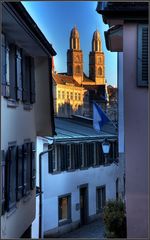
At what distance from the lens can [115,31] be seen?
898 centimetres

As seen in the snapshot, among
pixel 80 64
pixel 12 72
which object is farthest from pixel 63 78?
pixel 12 72

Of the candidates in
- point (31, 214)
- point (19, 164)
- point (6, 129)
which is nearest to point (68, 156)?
point (31, 214)

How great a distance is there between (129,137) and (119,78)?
403 centimetres

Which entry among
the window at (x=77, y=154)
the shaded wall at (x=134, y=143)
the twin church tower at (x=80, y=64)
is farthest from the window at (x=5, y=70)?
the twin church tower at (x=80, y=64)

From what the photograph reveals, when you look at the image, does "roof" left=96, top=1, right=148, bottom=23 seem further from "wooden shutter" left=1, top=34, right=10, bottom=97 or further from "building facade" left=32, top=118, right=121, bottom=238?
"building facade" left=32, top=118, right=121, bottom=238

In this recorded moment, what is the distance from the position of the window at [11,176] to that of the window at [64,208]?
1144 centimetres

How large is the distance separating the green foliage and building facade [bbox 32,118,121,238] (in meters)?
8.40

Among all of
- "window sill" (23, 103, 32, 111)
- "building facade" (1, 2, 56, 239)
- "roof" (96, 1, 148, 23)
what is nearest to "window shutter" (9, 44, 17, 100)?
"building facade" (1, 2, 56, 239)

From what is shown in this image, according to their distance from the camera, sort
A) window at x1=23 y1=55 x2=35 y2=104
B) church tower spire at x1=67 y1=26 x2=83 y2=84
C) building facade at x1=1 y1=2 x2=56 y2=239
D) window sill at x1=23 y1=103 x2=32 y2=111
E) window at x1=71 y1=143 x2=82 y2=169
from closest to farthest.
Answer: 1. building facade at x1=1 y1=2 x2=56 y2=239
2. window sill at x1=23 y1=103 x2=32 y2=111
3. window at x1=23 y1=55 x2=35 y2=104
4. window at x1=71 y1=143 x2=82 y2=169
5. church tower spire at x1=67 y1=26 x2=83 y2=84

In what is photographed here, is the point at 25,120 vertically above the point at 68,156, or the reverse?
the point at 25,120

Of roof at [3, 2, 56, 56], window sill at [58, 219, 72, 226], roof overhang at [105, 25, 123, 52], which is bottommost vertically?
window sill at [58, 219, 72, 226]

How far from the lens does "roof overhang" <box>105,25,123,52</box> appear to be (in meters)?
8.89

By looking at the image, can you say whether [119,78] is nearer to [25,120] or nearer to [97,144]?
[25,120]

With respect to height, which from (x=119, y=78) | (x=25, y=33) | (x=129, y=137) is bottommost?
(x=129, y=137)
